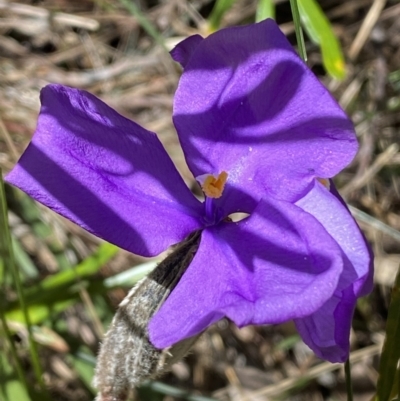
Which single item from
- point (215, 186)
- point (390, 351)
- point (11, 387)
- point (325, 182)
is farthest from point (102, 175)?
point (11, 387)

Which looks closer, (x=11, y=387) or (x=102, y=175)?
(x=102, y=175)

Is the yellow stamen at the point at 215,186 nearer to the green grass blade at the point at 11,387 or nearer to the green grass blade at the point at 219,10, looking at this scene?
the green grass blade at the point at 11,387

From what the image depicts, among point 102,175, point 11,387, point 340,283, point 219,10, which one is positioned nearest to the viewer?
point 340,283

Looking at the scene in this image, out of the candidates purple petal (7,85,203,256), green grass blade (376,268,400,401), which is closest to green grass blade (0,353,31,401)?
purple petal (7,85,203,256)

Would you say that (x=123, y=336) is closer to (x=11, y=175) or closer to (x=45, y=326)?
(x=11, y=175)

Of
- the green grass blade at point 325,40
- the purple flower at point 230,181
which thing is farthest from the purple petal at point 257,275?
the green grass blade at point 325,40

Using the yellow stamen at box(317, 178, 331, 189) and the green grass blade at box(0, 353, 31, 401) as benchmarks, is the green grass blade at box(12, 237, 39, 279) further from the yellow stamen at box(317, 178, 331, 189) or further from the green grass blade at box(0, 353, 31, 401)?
the yellow stamen at box(317, 178, 331, 189)

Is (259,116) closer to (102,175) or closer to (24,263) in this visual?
(102,175)
